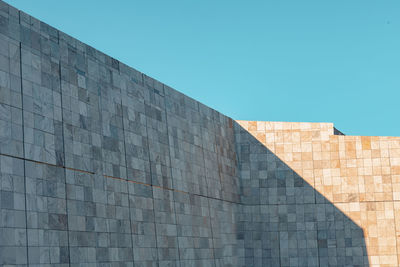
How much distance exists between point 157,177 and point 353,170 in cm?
1180

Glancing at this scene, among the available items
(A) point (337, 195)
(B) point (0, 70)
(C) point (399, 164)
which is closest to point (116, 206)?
(B) point (0, 70)

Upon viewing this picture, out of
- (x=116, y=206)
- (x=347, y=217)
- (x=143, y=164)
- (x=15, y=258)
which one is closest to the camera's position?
(x=15, y=258)

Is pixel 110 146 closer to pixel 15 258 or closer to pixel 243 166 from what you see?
pixel 15 258

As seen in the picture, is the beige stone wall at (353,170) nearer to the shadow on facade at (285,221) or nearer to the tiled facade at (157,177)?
the tiled facade at (157,177)

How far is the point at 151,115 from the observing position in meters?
26.1

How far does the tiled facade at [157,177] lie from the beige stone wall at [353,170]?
55 mm

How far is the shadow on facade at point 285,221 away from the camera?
103ft

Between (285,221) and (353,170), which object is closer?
(353,170)

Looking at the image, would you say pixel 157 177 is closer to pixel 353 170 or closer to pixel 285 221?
pixel 285 221

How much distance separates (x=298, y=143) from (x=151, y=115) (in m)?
10.1

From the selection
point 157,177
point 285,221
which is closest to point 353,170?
point 285,221

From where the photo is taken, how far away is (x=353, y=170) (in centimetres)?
3198

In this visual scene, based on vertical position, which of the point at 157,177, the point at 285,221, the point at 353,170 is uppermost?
the point at 353,170

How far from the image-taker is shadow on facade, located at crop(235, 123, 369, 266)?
31328 millimetres
